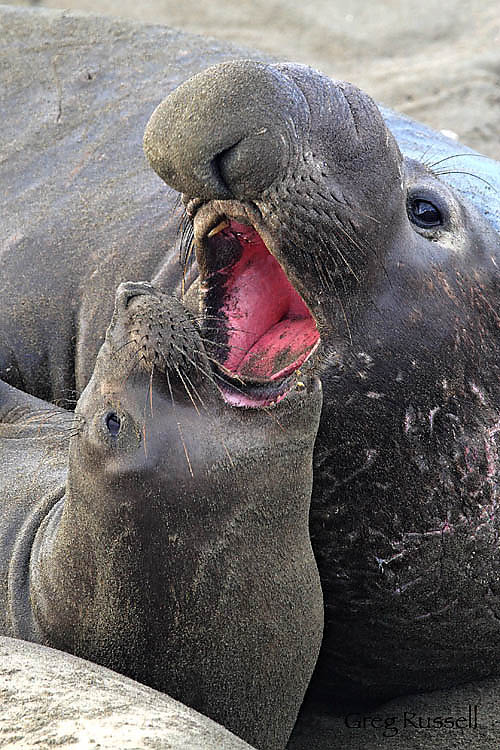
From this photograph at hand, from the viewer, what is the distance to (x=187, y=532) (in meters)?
2.97

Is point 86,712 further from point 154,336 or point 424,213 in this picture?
point 424,213

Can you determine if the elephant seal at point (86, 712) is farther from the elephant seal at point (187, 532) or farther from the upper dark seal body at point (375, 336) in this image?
the upper dark seal body at point (375, 336)

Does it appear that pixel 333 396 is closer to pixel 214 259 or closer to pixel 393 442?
pixel 393 442

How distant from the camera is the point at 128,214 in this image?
4617mm

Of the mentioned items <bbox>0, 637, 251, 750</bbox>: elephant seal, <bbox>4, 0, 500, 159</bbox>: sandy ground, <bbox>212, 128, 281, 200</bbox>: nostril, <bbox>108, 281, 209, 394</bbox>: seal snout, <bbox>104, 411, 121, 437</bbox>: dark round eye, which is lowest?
<bbox>4, 0, 500, 159</bbox>: sandy ground

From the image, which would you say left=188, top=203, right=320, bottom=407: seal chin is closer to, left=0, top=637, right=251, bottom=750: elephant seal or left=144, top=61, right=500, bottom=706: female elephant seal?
left=144, top=61, right=500, bottom=706: female elephant seal

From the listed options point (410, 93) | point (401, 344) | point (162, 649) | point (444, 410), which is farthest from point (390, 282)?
point (410, 93)

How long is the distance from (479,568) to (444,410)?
520mm

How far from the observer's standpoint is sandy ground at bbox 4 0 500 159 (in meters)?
7.58

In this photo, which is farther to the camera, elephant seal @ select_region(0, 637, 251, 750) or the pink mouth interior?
the pink mouth interior

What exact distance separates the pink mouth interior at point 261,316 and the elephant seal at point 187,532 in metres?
0.13

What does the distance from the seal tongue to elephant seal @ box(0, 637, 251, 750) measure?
0.90 meters

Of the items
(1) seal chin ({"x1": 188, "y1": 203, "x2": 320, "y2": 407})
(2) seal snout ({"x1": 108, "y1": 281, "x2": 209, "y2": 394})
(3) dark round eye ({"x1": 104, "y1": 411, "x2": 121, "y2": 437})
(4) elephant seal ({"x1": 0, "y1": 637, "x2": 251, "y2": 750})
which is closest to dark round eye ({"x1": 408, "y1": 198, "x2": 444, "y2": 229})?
(1) seal chin ({"x1": 188, "y1": 203, "x2": 320, "y2": 407})

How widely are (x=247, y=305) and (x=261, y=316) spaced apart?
0.17ft
